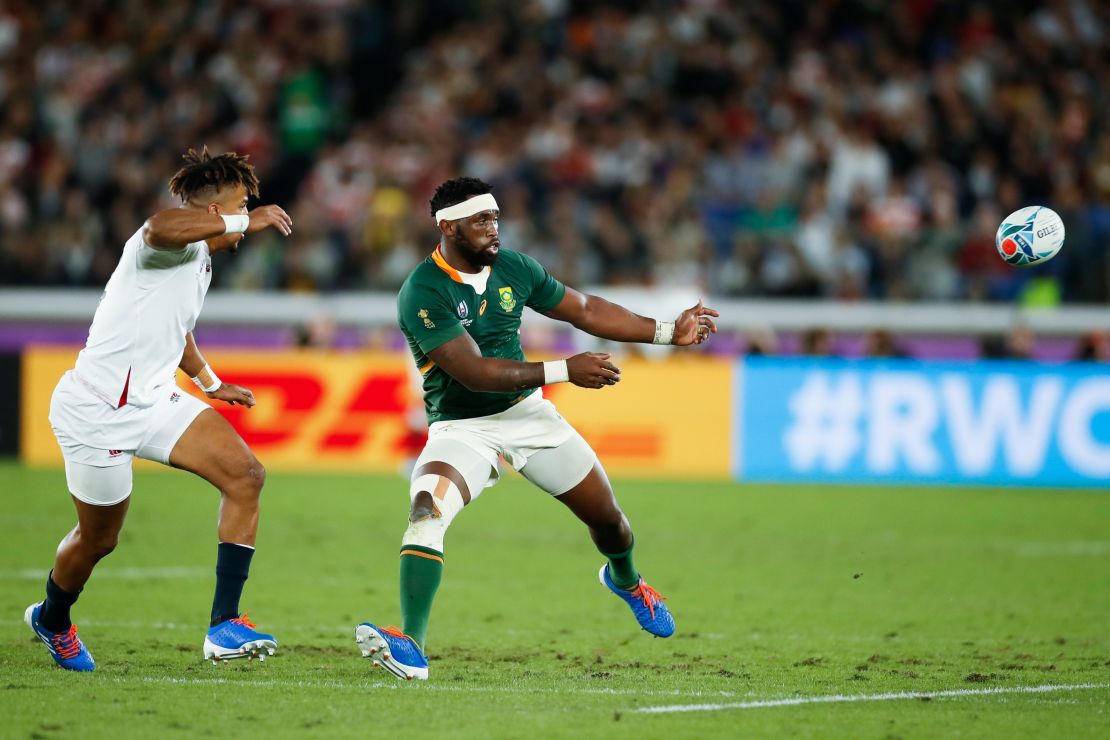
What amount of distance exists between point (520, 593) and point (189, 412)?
12.2 ft

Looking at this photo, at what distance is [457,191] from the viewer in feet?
26.5

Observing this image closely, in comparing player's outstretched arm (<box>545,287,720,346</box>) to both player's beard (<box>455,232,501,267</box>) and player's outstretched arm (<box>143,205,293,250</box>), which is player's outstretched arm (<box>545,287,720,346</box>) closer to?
player's beard (<box>455,232,501,267</box>)

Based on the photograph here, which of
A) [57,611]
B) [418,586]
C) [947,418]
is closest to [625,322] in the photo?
[418,586]

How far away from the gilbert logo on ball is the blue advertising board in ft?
29.4

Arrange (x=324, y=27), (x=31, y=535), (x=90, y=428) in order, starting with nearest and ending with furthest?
1. (x=90, y=428)
2. (x=31, y=535)
3. (x=324, y=27)

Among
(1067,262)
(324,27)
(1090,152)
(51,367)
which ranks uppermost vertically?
(324,27)

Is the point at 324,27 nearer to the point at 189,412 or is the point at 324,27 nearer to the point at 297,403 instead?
the point at 297,403

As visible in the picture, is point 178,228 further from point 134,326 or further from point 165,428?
point 165,428

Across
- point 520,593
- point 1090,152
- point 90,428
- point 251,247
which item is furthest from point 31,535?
point 1090,152

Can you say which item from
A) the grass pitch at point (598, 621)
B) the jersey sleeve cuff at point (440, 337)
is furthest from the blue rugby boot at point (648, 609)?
the jersey sleeve cuff at point (440, 337)

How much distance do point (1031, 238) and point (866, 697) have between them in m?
3.16

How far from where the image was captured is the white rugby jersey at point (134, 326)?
7547 mm

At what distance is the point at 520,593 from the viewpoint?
1081 cm

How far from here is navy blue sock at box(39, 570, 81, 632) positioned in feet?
25.0
